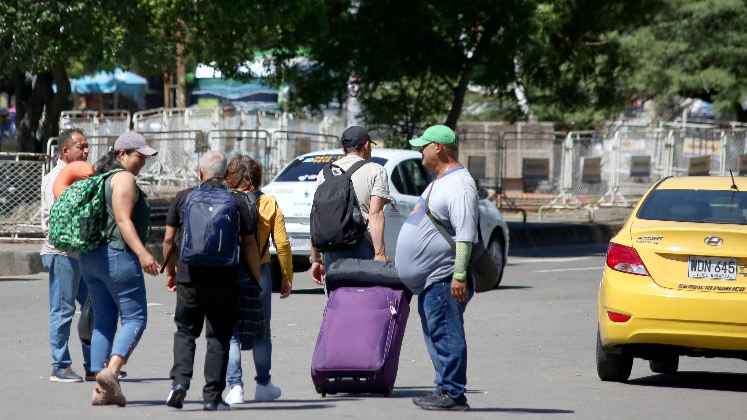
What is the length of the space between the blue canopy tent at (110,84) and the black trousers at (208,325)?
114 feet

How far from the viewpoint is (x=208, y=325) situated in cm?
558

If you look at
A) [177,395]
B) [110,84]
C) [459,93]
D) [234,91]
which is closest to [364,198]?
[177,395]

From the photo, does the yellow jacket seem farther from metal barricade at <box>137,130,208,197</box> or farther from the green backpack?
metal barricade at <box>137,130,208,197</box>

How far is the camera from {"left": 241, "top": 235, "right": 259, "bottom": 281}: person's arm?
5625 millimetres

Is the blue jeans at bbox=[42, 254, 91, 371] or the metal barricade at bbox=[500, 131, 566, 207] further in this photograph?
the metal barricade at bbox=[500, 131, 566, 207]

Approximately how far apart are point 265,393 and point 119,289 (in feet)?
3.45

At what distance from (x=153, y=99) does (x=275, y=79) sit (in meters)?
27.2

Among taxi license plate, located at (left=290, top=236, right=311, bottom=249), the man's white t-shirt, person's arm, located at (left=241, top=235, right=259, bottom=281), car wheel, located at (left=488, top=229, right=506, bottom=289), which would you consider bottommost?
car wheel, located at (left=488, top=229, right=506, bottom=289)

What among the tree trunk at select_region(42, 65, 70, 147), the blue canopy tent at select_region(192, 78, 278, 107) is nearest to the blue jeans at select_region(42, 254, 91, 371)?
the tree trunk at select_region(42, 65, 70, 147)

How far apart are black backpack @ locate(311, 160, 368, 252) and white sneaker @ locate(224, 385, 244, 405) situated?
137 centimetres

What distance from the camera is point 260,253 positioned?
237 inches

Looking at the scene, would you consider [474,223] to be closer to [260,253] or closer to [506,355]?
[260,253]

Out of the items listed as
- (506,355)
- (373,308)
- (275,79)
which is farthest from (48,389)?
(275,79)

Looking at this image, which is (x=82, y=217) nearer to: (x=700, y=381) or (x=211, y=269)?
(x=211, y=269)
